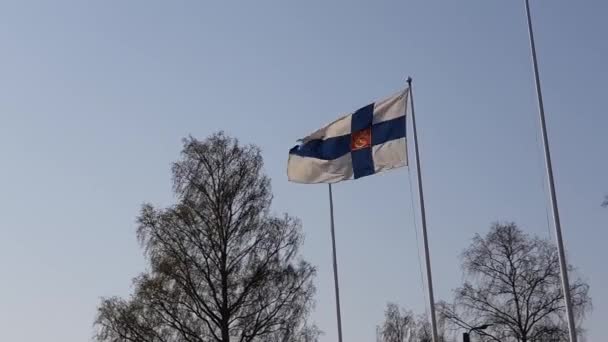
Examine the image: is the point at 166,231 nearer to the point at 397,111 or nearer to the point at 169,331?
the point at 169,331

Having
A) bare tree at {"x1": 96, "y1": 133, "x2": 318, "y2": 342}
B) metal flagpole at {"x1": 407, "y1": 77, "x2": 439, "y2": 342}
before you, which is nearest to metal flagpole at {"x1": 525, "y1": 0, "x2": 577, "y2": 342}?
metal flagpole at {"x1": 407, "y1": 77, "x2": 439, "y2": 342}

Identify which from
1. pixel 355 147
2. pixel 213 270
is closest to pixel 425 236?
pixel 355 147

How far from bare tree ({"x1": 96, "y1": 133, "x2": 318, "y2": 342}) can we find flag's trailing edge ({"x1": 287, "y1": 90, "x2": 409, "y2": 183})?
13630 mm

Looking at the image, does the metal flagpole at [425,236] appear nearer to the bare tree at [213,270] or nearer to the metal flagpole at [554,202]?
the metal flagpole at [554,202]

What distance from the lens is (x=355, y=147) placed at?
28891 mm

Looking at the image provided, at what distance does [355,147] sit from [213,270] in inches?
629

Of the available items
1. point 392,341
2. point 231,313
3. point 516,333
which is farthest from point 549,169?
point 392,341

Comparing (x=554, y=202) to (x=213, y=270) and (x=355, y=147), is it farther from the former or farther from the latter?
(x=213, y=270)

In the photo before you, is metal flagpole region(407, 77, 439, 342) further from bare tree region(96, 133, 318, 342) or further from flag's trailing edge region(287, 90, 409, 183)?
bare tree region(96, 133, 318, 342)

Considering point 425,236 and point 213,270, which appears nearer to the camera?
point 425,236

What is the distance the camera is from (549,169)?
80.2 ft

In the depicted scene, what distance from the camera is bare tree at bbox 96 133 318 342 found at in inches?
1662

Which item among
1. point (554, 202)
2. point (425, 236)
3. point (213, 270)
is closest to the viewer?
point (554, 202)

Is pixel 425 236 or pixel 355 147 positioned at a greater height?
pixel 355 147
